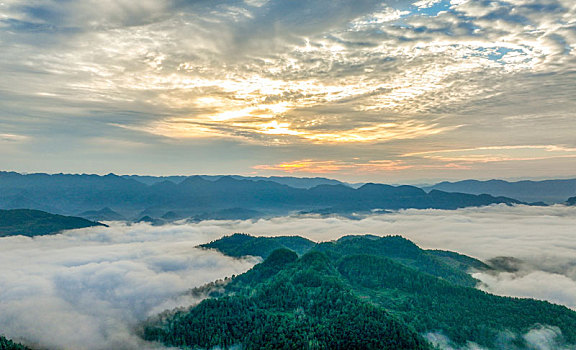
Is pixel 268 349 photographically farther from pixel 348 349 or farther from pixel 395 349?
pixel 395 349

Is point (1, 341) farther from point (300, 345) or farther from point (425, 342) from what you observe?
point (425, 342)

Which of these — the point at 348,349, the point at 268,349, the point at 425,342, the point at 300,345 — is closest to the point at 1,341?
the point at 268,349

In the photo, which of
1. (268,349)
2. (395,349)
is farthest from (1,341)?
(395,349)

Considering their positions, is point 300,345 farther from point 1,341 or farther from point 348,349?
point 1,341

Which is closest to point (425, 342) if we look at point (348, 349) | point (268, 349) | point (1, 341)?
point (348, 349)

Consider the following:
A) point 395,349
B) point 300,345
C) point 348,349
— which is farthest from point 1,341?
point 395,349
